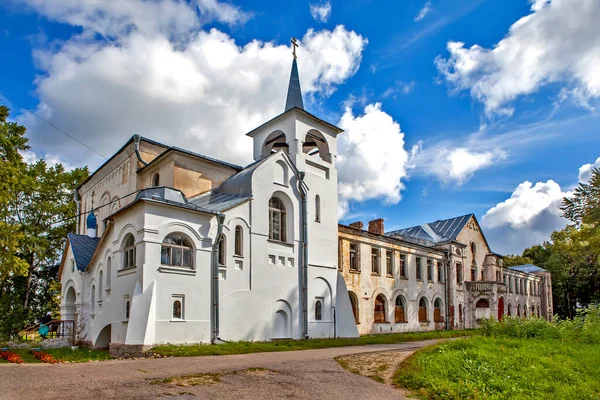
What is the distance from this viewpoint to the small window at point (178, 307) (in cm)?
1588

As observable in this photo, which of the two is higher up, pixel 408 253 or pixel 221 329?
pixel 408 253

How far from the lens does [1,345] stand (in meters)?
19.0

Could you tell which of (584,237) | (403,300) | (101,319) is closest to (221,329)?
(101,319)

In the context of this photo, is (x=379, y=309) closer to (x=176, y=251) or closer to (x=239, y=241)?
(x=239, y=241)

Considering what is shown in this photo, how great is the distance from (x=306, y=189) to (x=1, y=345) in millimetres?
13373

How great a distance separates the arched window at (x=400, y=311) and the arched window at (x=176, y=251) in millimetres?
16423

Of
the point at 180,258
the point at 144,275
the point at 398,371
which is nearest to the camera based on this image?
the point at 398,371

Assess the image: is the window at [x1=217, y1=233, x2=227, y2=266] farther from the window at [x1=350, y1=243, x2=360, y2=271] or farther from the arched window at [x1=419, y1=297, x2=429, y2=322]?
the arched window at [x1=419, y1=297, x2=429, y2=322]

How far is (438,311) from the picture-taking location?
33531mm

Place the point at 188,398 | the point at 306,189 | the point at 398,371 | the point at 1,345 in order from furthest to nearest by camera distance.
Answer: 1. the point at 306,189
2. the point at 1,345
3. the point at 398,371
4. the point at 188,398

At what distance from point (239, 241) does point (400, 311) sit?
14938 millimetres

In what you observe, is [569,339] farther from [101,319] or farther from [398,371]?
[101,319]

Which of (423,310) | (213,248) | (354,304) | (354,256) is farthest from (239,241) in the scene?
(423,310)

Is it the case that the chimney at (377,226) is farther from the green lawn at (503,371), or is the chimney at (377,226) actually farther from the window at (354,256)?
the green lawn at (503,371)
